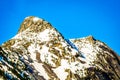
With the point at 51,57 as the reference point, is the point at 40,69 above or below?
below

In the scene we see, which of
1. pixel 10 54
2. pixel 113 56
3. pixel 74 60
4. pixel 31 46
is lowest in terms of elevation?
pixel 10 54

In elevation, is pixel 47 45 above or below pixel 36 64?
above

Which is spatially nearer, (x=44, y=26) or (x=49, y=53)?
(x=49, y=53)

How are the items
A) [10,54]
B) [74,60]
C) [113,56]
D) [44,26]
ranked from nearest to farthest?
[10,54] → [74,60] → [44,26] → [113,56]

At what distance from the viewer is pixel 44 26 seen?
177500 mm

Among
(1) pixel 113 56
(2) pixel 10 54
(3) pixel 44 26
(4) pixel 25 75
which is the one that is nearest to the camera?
(4) pixel 25 75

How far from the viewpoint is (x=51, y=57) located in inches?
5842

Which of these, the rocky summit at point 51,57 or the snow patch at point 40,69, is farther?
the snow patch at point 40,69

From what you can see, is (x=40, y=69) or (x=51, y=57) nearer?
(x=40, y=69)

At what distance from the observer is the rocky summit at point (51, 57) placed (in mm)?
122812

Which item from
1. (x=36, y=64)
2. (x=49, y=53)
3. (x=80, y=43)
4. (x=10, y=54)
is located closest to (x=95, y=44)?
(x=80, y=43)

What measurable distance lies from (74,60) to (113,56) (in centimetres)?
5232

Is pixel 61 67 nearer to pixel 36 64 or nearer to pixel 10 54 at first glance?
pixel 36 64

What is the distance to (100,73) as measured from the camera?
508ft
